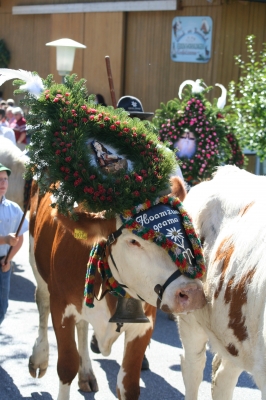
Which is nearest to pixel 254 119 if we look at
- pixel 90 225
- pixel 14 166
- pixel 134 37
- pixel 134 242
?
pixel 14 166

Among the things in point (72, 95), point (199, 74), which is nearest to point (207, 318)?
point (72, 95)

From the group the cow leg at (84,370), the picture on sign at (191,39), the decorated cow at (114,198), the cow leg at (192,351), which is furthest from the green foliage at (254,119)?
the picture on sign at (191,39)

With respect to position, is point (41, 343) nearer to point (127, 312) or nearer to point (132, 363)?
point (132, 363)

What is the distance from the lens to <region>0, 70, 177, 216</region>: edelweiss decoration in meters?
3.26

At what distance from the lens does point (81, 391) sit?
488 centimetres

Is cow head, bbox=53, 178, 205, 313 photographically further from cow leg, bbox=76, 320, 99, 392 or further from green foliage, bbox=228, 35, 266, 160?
green foliage, bbox=228, 35, 266, 160

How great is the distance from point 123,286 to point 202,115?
350cm

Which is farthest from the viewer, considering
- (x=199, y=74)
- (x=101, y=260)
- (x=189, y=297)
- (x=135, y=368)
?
(x=199, y=74)

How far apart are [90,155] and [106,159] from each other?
88mm

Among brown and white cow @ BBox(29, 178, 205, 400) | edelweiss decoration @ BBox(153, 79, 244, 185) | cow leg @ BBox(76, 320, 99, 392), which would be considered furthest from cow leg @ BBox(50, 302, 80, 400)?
edelweiss decoration @ BBox(153, 79, 244, 185)

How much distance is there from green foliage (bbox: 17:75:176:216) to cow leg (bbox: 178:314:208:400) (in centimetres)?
89

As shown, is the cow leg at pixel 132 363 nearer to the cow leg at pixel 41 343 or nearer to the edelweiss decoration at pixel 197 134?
the cow leg at pixel 41 343

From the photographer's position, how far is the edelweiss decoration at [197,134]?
651cm

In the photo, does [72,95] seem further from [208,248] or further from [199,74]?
[199,74]
